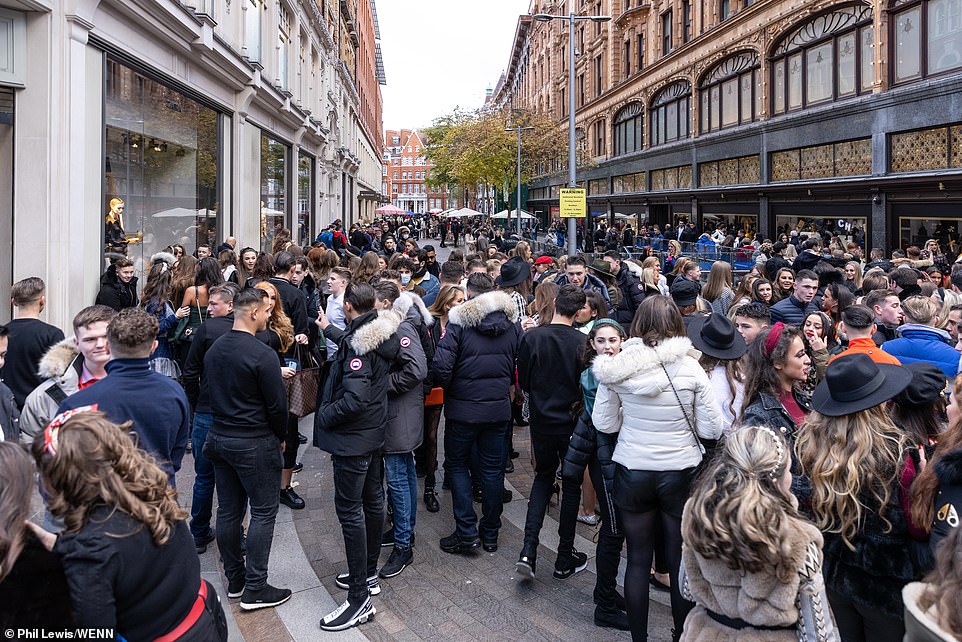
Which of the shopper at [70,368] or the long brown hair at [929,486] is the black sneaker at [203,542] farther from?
the long brown hair at [929,486]

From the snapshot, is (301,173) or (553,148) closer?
(301,173)

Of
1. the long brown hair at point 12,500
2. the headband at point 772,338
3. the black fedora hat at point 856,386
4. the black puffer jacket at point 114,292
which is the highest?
the black puffer jacket at point 114,292

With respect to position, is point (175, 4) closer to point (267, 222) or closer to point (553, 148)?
point (267, 222)

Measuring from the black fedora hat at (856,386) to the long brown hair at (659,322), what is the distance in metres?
1.10

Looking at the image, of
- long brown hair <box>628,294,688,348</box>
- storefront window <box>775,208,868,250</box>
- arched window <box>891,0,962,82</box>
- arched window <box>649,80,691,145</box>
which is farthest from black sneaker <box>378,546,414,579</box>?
arched window <box>649,80,691,145</box>

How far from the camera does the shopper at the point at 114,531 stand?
2.48 m

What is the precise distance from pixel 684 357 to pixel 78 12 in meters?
8.41

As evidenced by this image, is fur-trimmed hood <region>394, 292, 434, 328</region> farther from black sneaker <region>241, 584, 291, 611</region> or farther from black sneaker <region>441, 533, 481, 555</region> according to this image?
black sneaker <region>241, 584, 291, 611</region>

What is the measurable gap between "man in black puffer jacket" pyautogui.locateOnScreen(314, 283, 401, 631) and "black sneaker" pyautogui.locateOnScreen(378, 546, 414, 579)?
38 cm

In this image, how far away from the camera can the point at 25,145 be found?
8336 mm

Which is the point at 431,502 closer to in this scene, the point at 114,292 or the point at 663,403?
the point at 663,403

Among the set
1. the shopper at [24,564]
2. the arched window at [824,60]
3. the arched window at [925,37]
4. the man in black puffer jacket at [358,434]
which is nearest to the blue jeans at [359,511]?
the man in black puffer jacket at [358,434]

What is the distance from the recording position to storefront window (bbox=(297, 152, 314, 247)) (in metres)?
25.0

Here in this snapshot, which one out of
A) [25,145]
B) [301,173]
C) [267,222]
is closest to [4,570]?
[25,145]
